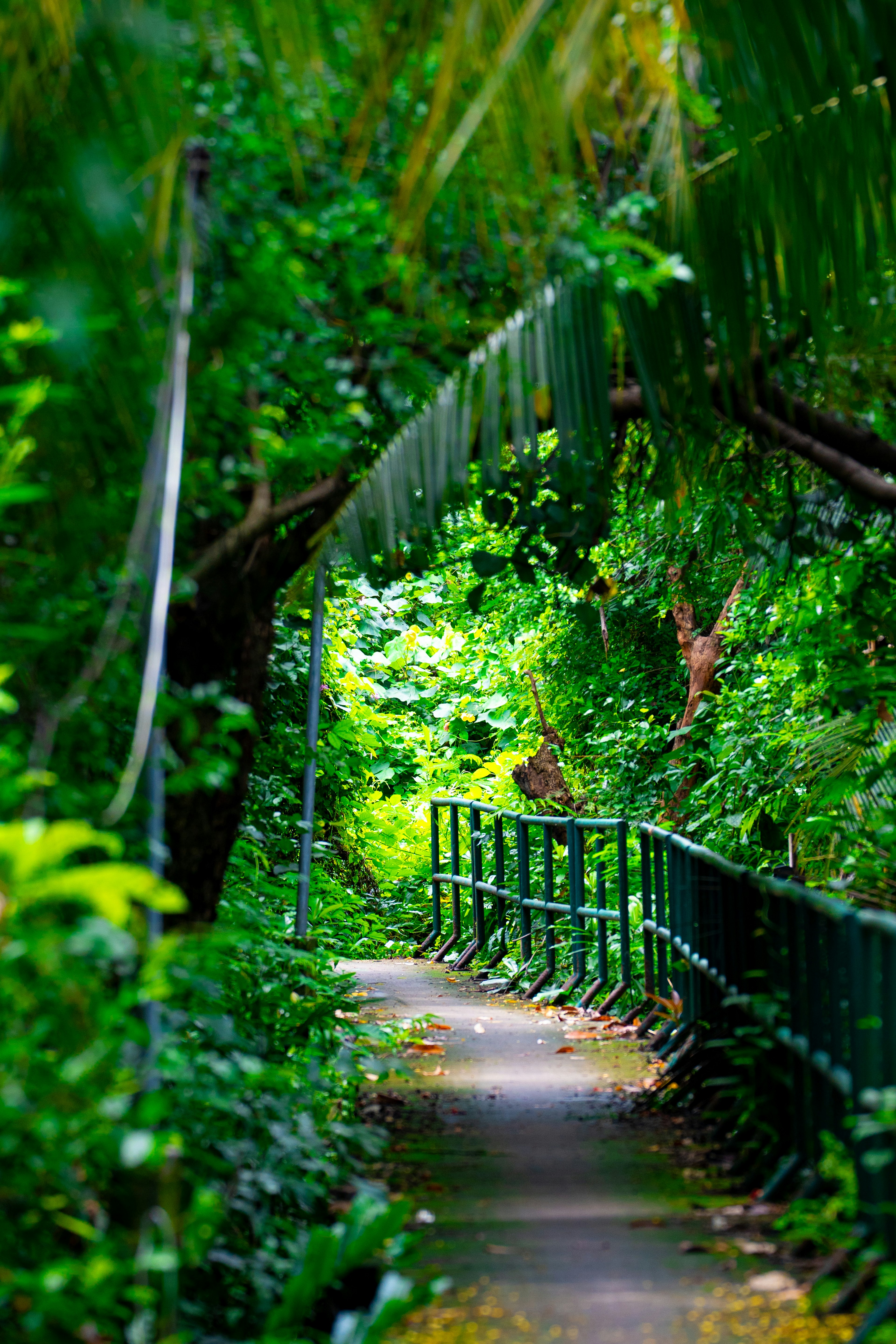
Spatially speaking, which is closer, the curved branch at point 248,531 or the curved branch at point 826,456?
the curved branch at point 248,531

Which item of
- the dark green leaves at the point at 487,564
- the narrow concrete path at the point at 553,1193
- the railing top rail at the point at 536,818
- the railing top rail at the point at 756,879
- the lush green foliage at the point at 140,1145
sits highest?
the dark green leaves at the point at 487,564

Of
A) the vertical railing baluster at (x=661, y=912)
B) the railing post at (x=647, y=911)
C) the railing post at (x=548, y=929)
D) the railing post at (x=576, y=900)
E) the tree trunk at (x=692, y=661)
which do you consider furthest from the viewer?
the tree trunk at (x=692, y=661)

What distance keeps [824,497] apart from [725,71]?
6.45 feet

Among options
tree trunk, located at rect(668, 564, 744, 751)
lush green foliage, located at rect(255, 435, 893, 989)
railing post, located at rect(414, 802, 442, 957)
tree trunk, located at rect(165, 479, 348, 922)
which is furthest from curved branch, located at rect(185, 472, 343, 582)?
railing post, located at rect(414, 802, 442, 957)

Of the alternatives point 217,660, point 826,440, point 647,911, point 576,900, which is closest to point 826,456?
point 826,440

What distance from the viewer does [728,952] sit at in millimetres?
4207

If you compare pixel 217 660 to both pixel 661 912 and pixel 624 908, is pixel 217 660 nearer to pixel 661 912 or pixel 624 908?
pixel 661 912

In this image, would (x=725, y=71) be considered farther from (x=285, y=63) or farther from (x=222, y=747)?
(x=222, y=747)

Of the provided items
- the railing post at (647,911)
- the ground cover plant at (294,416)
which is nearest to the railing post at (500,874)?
the railing post at (647,911)

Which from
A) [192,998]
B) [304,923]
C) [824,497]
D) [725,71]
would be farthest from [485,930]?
[725,71]

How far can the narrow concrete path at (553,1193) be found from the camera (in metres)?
2.75

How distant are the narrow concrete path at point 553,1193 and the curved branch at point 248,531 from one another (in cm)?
186

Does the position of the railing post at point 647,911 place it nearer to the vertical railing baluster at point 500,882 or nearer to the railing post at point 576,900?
the railing post at point 576,900

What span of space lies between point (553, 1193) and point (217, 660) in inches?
71.8
